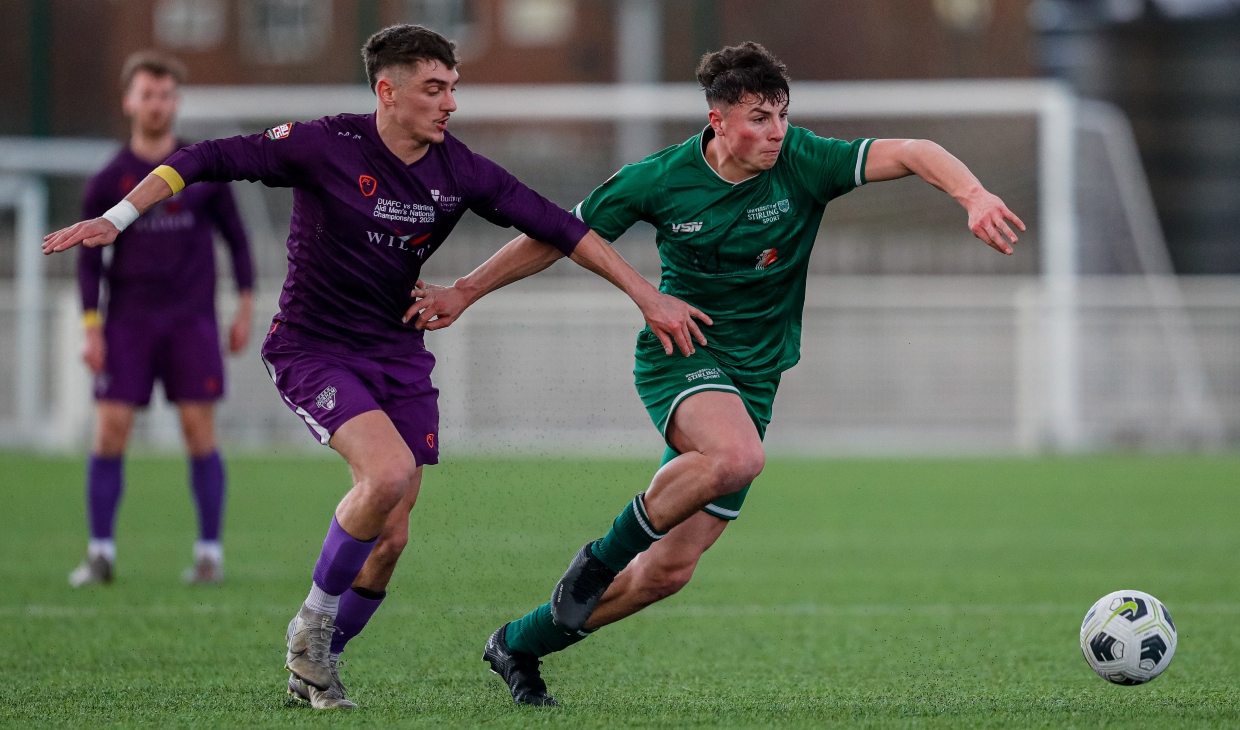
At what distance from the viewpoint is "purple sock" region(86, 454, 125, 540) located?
25.3ft

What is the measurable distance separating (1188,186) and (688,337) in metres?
16.1

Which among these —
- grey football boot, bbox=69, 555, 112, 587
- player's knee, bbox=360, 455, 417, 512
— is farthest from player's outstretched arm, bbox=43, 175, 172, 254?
→ grey football boot, bbox=69, 555, 112, 587

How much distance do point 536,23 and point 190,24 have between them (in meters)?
8.13

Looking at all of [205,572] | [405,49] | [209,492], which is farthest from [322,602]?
[209,492]

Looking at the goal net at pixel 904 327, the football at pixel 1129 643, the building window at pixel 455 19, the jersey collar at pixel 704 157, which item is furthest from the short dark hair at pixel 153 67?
the building window at pixel 455 19

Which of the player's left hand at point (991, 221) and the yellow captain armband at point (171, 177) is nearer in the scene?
the player's left hand at point (991, 221)

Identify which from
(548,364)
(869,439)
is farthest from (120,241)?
(869,439)

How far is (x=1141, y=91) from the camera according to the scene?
1961 cm

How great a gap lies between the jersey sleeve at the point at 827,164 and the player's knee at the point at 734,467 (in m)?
0.88

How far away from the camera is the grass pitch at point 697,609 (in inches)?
180

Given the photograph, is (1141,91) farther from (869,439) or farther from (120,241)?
(120,241)

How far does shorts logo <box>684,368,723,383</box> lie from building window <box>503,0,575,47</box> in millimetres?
30819

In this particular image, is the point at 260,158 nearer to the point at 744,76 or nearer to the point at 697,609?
the point at 744,76

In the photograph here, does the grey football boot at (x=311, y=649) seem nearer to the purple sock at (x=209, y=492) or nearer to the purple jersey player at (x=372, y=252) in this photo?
the purple jersey player at (x=372, y=252)
